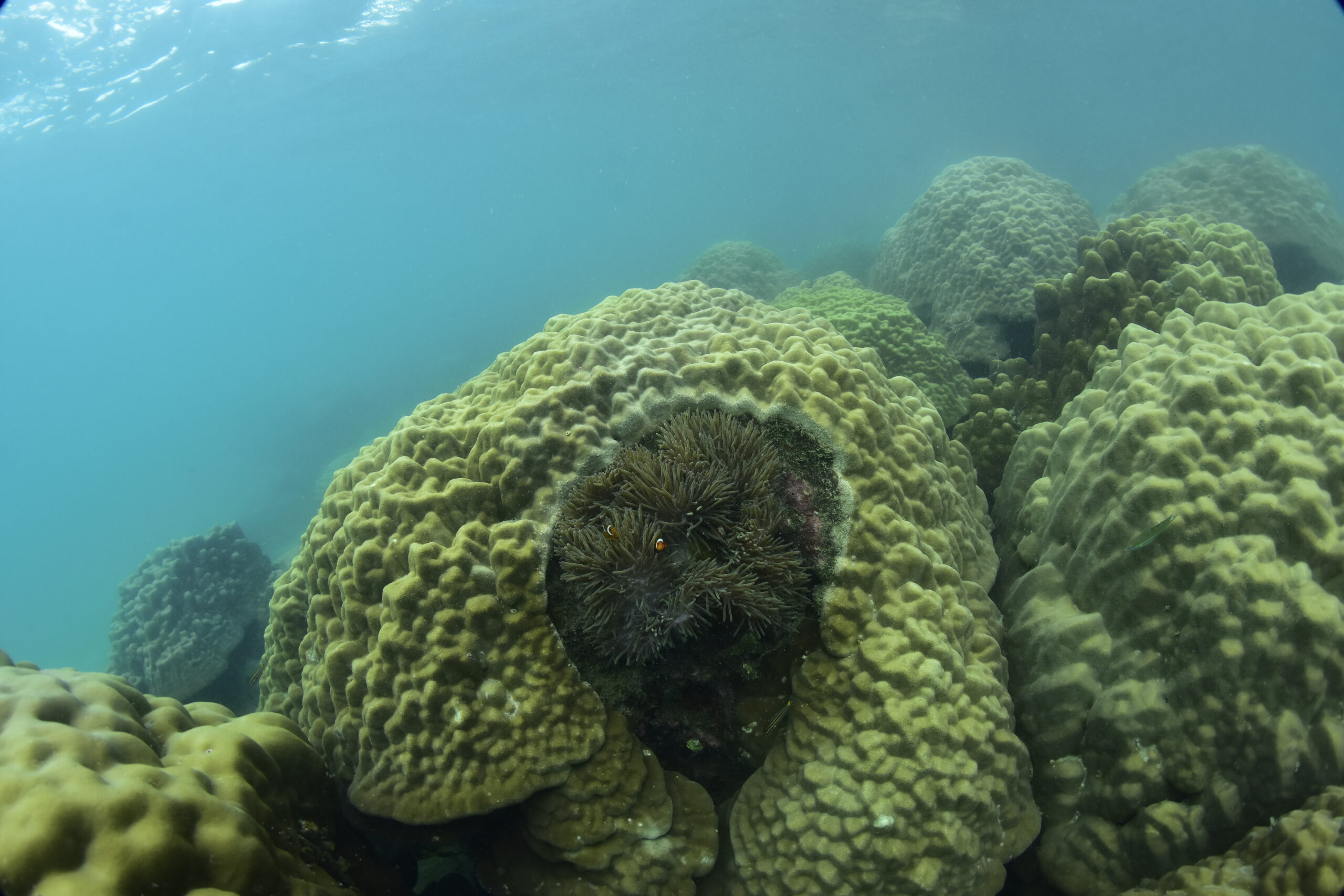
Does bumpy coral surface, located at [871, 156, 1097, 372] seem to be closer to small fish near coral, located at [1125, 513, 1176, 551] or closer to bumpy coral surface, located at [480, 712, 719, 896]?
small fish near coral, located at [1125, 513, 1176, 551]

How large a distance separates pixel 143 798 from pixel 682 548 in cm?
196

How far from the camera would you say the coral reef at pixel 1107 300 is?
461cm

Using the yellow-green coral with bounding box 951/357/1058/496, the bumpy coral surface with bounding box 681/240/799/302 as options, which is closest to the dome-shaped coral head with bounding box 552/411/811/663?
the yellow-green coral with bounding box 951/357/1058/496

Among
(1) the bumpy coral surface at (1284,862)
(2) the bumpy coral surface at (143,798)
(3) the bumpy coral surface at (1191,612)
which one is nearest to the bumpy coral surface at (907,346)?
(3) the bumpy coral surface at (1191,612)

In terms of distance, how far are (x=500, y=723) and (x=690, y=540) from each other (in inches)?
47.1

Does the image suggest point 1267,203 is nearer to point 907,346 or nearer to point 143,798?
point 907,346

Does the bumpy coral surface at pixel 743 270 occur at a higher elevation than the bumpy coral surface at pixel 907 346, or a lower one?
lower

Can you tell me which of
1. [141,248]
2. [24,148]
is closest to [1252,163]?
[24,148]

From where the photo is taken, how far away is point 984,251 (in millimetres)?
7949

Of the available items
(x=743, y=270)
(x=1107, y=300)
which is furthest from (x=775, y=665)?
(x=743, y=270)

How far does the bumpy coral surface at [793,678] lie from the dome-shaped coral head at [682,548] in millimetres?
245

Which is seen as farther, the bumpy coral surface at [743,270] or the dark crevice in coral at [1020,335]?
the bumpy coral surface at [743,270]

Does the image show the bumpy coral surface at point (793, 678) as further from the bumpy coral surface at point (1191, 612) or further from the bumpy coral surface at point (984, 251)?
the bumpy coral surface at point (984, 251)

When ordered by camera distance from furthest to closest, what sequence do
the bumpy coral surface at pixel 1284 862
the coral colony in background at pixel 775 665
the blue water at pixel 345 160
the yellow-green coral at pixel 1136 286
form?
the blue water at pixel 345 160
the yellow-green coral at pixel 1136 286
the coral colony in background at pixel 775 665
the bumpy coral surface at pixel 1284 862
